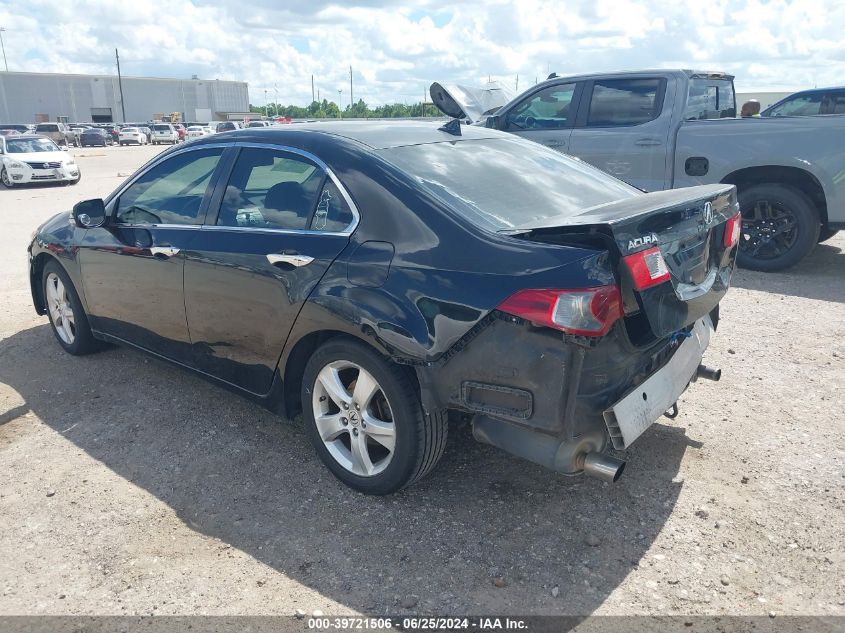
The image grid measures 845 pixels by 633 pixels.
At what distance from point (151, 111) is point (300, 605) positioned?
107 meters

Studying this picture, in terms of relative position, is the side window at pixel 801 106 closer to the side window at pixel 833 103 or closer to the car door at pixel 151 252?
the side window at pixel 833 103

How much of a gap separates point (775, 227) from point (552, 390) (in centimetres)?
581

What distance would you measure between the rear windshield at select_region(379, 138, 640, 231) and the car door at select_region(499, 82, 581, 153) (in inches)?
174

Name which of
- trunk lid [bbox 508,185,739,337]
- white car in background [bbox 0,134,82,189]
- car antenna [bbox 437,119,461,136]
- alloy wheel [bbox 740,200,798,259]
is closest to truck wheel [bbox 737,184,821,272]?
alloy wheel [bbox 740,200,798,259]

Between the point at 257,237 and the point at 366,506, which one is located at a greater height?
the point at 257,237

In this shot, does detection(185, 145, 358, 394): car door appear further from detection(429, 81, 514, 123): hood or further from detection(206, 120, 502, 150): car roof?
detection(429, 81, 514, 123): hood

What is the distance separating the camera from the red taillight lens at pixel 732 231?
3.27 meters

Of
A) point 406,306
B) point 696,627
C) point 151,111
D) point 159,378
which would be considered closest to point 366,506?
point 406,306

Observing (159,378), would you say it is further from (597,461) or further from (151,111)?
(151,111)

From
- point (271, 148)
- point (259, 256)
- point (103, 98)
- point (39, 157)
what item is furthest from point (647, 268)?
point (103, 98)

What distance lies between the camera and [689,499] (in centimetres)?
324

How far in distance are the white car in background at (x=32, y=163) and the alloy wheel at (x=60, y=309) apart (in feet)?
50.9

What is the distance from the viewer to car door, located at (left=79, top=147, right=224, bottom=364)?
12.9 ft

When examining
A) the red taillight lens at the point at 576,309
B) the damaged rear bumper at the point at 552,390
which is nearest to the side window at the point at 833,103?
the damaged rear bumper at the point at 552,390
